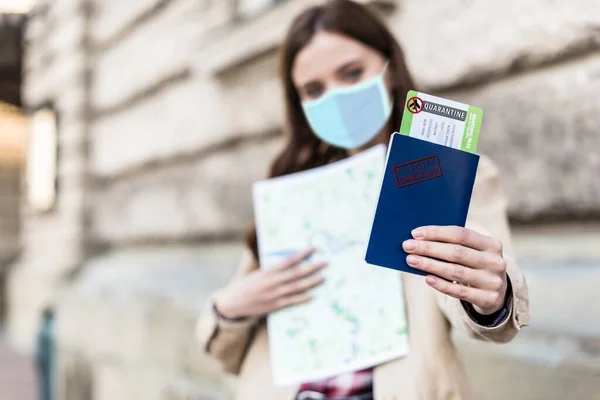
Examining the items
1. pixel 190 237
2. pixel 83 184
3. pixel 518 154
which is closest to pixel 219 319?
pixel 518 154

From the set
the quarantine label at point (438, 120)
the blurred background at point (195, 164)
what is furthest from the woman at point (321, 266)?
the blurred background at point (195, 164)

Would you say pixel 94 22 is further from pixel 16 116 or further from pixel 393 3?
pixel 16 116

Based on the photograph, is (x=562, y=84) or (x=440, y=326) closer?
(x=440, y=326)

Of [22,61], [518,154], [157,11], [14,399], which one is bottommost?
[14,399]

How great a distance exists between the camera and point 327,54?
1.41m

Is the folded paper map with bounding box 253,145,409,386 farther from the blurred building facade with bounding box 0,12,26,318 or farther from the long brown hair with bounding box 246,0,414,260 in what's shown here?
the blurred building facade with bounding box 0,12,26,318

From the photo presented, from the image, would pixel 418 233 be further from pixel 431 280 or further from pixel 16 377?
pixel 16 377

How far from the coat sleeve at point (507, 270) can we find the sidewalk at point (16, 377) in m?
4.78

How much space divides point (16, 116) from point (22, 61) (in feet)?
14.5

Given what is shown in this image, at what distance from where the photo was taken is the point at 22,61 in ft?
22.9

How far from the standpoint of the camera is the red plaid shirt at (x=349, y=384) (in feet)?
4.23

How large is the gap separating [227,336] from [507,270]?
2.18ft

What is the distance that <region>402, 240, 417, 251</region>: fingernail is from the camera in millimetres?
925

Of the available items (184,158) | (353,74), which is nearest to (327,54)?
(353,74)
